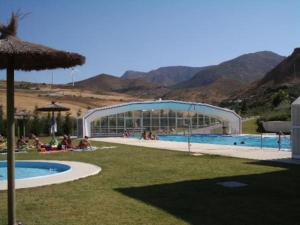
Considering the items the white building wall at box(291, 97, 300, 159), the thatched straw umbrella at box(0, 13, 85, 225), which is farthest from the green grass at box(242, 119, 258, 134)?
the thatched straw umbrella at box(0, 13, 85, 225)

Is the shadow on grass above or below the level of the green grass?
below

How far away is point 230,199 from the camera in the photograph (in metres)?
8.74

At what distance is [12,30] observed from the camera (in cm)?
652

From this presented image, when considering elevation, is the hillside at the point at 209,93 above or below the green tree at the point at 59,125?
above

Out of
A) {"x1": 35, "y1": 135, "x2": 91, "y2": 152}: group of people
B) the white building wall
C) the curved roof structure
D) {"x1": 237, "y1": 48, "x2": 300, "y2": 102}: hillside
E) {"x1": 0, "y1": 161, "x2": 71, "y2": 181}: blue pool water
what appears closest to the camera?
{"x1": 0, "y1": 161, "x2": 71, "y2": 181}: blue pool water

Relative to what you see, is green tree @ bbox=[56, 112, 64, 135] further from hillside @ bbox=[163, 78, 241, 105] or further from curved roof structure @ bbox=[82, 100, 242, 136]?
hillside @ bbox=[163, 78, 241, 105]

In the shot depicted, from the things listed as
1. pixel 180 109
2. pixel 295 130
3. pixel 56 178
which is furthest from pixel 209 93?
pixel 56 178

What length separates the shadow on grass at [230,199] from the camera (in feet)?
23.7

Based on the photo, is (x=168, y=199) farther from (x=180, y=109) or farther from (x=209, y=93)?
(x=209, y=93)

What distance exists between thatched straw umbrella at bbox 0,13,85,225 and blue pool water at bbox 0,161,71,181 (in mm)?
8782

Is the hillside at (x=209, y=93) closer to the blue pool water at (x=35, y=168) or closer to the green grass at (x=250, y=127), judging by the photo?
the green grass at (x=250, y=127)

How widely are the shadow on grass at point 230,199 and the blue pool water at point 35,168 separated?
5.77m

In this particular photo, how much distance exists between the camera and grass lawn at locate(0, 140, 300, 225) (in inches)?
288

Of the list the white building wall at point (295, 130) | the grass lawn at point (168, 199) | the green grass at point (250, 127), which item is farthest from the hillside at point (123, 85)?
the grass lawn at point (168, 199)
